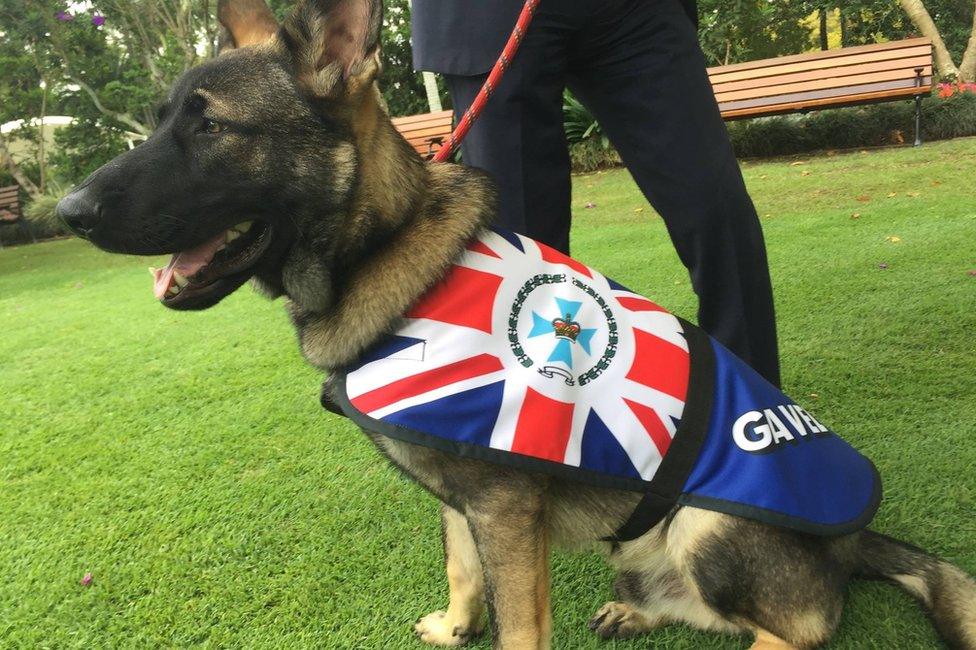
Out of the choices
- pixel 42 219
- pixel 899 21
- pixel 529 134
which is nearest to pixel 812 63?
pixel 899 21

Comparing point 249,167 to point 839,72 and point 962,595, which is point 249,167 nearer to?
point 962,595

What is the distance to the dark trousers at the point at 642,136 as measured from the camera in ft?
7.26

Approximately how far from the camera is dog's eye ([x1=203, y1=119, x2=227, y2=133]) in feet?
5.52

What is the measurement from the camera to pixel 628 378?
5.51 feet

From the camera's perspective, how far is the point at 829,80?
10516 millimetres

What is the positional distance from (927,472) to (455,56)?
2.30 metres

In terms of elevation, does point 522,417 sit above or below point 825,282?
above

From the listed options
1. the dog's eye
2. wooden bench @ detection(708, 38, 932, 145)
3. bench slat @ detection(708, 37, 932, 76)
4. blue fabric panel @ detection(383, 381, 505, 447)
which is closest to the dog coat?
blue fabric panel @ detection(383, 381, 505, 447)

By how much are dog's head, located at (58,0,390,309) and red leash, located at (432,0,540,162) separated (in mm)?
330

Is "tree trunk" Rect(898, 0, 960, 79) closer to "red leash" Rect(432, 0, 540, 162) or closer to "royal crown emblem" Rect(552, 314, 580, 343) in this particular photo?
"red leash" Rect(432, 0, 540, 162)

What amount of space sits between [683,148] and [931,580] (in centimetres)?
148

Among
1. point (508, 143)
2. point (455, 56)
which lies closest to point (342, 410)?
point (508, 143)

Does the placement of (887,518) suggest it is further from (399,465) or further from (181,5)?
(181,5)

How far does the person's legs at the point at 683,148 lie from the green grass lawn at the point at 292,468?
92 cm
